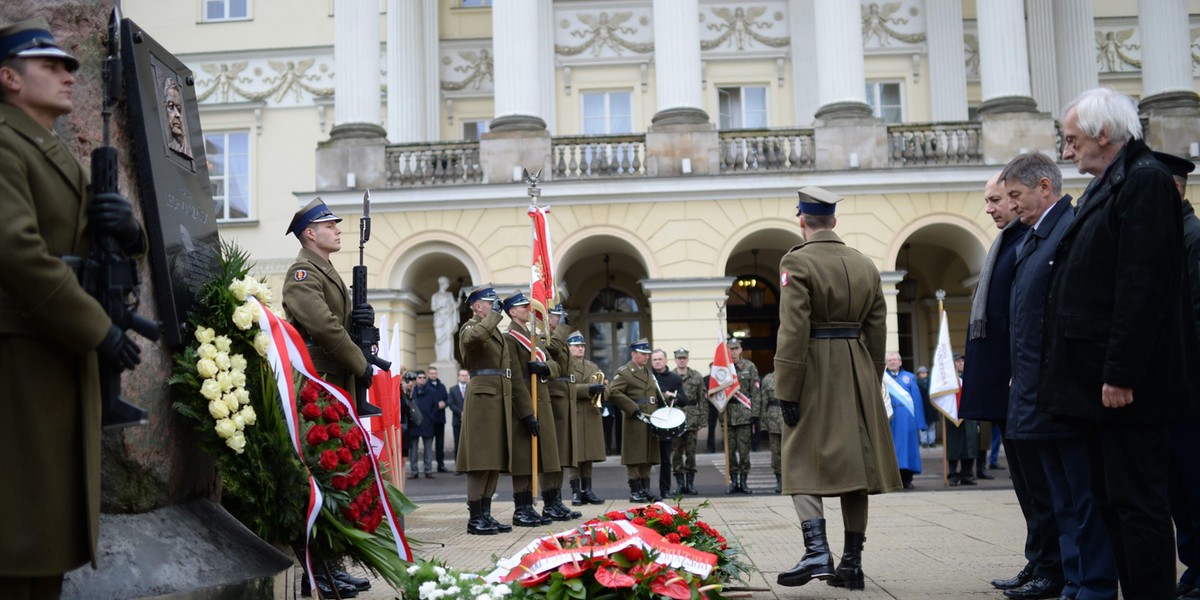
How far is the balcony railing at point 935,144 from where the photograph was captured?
2398 centimetres

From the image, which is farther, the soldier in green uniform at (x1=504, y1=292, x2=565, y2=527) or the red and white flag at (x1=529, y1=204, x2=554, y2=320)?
the red and white flag at (x1=529, y1=204, x2=554, y2=320)

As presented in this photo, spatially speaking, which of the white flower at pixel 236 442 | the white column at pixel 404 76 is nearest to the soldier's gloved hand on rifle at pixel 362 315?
the white flower at pixel 236 442

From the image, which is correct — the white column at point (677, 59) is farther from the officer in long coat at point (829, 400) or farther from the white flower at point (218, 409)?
the white flower at point (218, 409)

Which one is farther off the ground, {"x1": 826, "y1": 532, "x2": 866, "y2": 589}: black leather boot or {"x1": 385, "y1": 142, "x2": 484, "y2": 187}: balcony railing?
{"x1": 385, "y1": 142, "x2": 484, "y2": 187}: balcony railing

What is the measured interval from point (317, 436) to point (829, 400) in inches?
110

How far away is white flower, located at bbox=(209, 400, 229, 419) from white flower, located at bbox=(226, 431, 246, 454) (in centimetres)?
10

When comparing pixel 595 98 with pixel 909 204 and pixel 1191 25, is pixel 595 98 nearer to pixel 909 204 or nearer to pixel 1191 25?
pixel 909 204

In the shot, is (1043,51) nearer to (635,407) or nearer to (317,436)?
(635,407)

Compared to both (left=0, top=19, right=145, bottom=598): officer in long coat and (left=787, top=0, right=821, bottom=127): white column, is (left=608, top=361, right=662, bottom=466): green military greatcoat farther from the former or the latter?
(left=787, top=0, right=821, bottom=127): white column

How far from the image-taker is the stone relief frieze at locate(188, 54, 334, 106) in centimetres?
3023

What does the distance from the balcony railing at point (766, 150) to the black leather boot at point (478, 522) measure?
15542 mm

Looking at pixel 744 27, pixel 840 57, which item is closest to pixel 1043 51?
pixel 840 57

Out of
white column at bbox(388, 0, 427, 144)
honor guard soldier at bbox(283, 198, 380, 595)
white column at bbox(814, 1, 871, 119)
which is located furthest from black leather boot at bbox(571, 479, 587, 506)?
white column at bbox(388, 0, 427, 144)

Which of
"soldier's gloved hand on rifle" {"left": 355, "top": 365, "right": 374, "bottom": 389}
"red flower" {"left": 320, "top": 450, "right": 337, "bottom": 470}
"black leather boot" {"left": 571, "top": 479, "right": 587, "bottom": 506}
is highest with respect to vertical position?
"soldier's gloved hand on rifle" {"left": 355, "top": 365, "right": 374, "bottom": 389}
